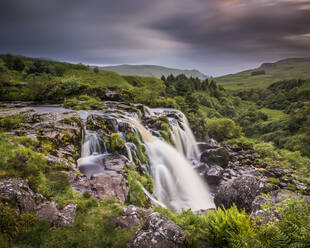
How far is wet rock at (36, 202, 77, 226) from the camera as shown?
6.73 metres

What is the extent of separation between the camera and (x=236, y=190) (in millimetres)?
11586

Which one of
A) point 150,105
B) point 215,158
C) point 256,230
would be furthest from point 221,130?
point 256,230

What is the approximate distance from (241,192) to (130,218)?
7.55m

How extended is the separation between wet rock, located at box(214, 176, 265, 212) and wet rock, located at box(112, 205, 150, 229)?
648cm

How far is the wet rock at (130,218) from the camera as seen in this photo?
7.36 m

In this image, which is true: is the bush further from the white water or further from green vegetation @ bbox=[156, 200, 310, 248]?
green vegetation @ bbox=[156, 200, 310, 248]

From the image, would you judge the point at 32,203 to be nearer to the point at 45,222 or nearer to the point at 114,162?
the point at 45,222

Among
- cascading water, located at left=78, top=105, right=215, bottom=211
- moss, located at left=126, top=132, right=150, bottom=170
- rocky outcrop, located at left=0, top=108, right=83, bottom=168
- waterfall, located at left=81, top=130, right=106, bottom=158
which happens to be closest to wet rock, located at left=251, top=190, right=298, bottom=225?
cascading water, located at left=78, top=105, right=215, bottom=211

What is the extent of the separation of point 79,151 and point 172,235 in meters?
10.8

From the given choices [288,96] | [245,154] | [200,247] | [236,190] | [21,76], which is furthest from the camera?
[288,96]

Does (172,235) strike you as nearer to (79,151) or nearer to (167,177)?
(79,151)

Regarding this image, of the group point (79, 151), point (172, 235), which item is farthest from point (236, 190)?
point (79, 151)

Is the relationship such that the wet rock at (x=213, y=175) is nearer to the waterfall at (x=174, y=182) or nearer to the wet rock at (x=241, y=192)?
the waterfall at (x=174, y=182)

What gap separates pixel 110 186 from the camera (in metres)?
10.1
